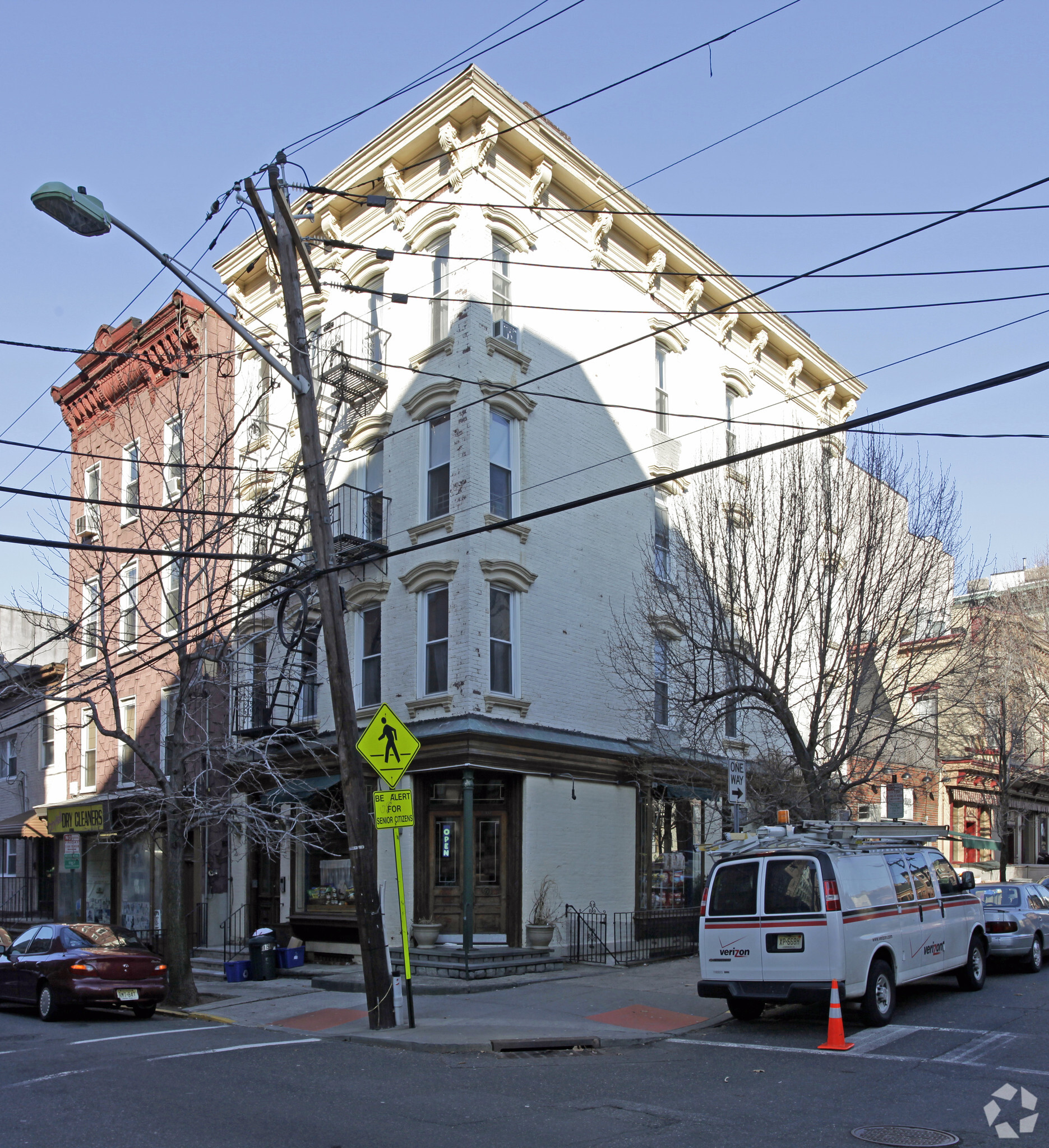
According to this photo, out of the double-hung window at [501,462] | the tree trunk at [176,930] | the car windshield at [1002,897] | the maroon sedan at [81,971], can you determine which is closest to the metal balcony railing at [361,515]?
the double-hung window at [501,462]

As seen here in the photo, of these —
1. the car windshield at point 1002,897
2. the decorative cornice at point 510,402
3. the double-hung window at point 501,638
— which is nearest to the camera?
the car windshield at point 1002,897

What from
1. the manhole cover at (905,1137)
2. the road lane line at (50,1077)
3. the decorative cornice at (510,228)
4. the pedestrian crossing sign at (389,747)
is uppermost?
the decorative cornice at (510,228)

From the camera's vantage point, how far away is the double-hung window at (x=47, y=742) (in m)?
31.5

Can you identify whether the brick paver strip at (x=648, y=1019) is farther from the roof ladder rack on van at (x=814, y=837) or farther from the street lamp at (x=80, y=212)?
the street lamp at (x=80, y=212)

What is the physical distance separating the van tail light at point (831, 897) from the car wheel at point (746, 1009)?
79.4 inches

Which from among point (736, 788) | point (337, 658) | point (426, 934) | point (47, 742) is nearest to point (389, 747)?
point (337, 658)

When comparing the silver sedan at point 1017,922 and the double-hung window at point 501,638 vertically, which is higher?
the double-hung window at point 501,638

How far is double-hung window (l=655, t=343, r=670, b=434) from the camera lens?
24.5m

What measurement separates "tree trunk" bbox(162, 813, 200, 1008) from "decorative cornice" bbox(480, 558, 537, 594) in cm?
643

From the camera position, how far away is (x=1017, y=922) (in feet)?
55.2

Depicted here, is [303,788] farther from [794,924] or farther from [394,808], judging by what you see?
[794,924]

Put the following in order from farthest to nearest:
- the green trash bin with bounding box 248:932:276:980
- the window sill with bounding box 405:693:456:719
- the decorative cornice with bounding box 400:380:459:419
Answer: the decorative cornice with bounding box 400:380:459:419 < the green trash bin with bounding box 248:932:276:980 < the window sill with bounding box 405:693:456:719

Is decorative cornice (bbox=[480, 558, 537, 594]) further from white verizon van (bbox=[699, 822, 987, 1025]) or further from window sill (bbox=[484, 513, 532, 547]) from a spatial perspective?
white verizon van (bbox=[699, 822, 987, 1025])

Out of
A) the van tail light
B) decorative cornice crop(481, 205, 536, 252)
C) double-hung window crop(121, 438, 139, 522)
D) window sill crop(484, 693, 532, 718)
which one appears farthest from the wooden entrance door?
double-hung window crop(121, 438, 139, 522)
